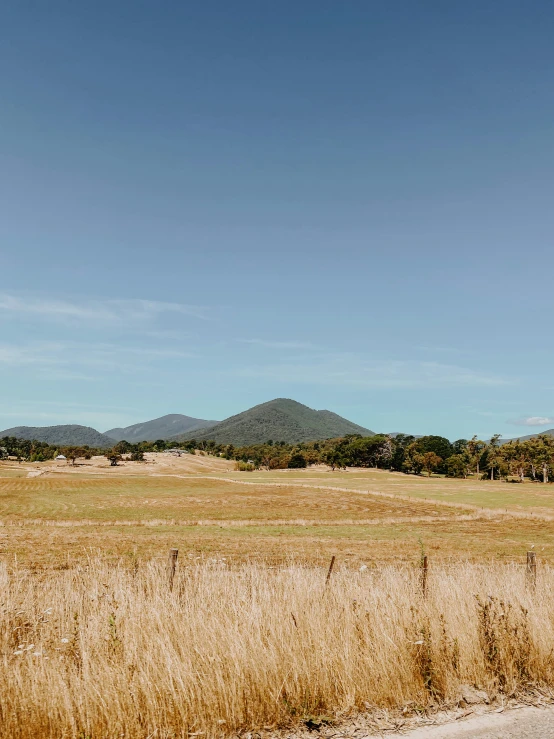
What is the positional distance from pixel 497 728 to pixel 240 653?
370 cm

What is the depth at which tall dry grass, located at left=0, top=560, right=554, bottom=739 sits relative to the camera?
6547mm

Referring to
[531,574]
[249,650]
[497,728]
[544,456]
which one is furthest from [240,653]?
[544,456]

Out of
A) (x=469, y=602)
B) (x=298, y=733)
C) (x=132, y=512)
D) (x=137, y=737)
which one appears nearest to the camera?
(x=137, y=737)

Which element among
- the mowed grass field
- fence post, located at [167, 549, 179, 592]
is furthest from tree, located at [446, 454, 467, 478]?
fence post, located at [167, 549, 179, 592]

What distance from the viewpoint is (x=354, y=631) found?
8.40 m

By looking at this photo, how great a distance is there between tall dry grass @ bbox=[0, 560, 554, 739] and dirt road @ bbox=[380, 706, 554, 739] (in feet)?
2.01

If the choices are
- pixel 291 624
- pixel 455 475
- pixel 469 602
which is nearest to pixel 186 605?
pixel 291 624

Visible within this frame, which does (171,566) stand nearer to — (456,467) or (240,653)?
(240,653)

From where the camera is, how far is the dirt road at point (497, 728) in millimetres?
6680

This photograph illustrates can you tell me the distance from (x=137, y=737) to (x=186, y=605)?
A: 8.21 ft

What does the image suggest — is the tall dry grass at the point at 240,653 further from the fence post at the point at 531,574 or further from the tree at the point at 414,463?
the tree at the point at 414,463

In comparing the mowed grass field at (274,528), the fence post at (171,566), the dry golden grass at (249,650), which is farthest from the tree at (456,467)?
the fence post at (171,566)

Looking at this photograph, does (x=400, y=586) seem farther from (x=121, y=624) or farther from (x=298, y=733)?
(x=121, y=624)

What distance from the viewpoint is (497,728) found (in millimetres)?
6906
